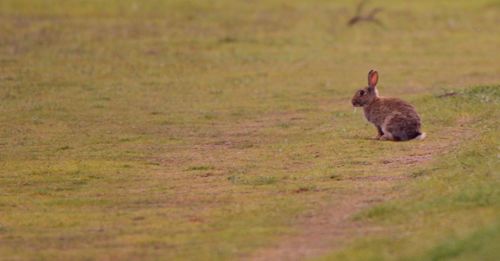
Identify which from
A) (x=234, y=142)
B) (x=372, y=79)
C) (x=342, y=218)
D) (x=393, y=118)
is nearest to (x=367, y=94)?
(x=372, y=79)

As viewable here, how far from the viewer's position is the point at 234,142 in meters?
16.6

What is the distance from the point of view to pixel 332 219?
1106cm

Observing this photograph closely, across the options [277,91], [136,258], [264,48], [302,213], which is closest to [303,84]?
[277,91]

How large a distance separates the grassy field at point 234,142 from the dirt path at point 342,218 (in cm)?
4

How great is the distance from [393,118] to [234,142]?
223 cm

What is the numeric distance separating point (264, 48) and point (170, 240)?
20565mm

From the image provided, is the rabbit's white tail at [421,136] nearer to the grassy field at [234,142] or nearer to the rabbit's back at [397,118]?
the rabbit's back at [397,118]

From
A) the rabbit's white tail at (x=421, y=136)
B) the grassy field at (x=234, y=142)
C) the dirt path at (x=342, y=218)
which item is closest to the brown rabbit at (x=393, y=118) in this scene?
the rabbit's white tail at (x=421, y=136)

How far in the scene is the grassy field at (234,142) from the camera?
10469mm

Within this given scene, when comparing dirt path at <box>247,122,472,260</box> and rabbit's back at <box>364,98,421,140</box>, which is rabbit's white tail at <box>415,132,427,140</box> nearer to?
rabbit's back at <box>364,98,421,140</box>

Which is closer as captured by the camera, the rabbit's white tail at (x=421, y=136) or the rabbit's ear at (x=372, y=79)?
the rabbit's white tail at (x=421, y=136)

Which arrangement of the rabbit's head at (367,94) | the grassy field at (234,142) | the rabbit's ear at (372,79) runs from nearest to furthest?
the grassy field at (234,142) < the rabbit's head at (367,94) < the rabbit's ear at (372,79)

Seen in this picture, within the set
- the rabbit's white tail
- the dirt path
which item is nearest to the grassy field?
the dirt path

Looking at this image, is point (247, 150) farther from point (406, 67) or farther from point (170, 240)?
point (406, 67)
